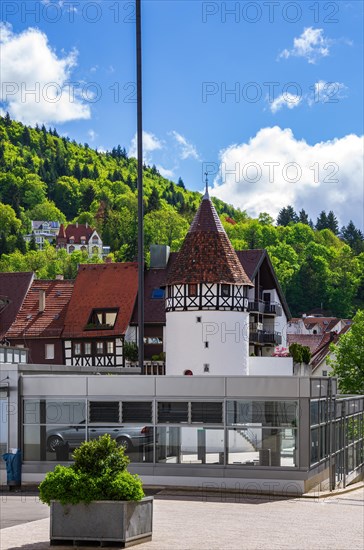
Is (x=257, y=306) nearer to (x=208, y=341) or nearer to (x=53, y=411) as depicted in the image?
(x=208, y=341)

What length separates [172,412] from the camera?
26188 millimetres

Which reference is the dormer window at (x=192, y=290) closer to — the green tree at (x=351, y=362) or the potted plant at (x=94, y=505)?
the green tree at (x=351, y=362)

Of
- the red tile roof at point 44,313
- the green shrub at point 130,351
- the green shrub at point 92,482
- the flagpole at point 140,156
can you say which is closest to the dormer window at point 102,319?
the red tile roof at point 44,313

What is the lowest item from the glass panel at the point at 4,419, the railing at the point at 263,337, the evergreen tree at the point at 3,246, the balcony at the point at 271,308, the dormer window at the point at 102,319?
the glass panel at the point at 4,419

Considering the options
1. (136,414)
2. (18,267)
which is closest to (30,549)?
(136,414)

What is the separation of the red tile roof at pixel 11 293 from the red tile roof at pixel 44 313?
0.36 metres

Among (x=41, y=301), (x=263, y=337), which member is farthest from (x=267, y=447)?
(x=41, y=301)

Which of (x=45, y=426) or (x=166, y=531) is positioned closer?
(x=166, y=531)

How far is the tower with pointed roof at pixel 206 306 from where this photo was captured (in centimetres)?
5384

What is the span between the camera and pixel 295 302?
149m

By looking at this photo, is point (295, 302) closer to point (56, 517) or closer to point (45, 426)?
point (45, 426)

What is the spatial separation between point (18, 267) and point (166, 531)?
14723 cm

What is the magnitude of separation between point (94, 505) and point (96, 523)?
10.8 inches

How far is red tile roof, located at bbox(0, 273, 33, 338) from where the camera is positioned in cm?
7138
